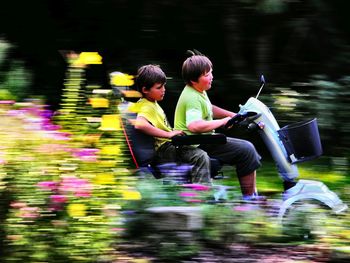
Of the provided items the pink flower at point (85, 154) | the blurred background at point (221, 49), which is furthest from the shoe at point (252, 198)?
the pink flower at point (85, 154)

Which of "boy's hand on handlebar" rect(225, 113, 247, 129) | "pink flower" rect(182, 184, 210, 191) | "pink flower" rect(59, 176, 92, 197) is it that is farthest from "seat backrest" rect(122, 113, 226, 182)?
"pink flower" rect(59, 176, 92, 197)

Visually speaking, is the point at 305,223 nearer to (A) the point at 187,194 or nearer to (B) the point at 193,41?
(A) the point at 187,194

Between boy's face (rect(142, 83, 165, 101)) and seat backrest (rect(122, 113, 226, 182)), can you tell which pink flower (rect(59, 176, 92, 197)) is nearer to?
seat backrest (rect(122, 113, 226, 182))

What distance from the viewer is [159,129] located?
4.82m

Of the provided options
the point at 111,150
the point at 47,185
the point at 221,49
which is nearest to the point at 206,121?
the point at 111,150

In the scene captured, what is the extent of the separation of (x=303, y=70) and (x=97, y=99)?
414 centimetres

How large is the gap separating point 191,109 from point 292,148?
747 millimetres

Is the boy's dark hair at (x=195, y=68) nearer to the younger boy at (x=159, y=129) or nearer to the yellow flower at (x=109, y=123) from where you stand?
the younger boy at (x=159, y=129)

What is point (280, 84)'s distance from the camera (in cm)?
761

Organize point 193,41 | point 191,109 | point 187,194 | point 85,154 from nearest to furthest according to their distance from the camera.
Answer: point 85,154 → point 187,194 → point 191,109 → point 193,41

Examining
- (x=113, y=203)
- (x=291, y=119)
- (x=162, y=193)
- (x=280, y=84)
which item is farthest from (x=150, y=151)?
(x=280, y=84)

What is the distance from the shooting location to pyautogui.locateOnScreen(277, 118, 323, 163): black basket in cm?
480

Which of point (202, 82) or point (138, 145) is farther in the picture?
point (202, 82)

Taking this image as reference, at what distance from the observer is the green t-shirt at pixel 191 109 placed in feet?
16.1
